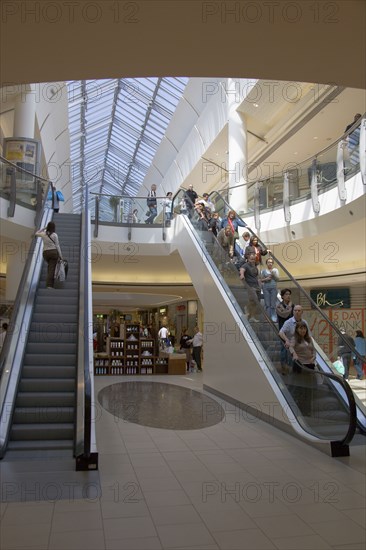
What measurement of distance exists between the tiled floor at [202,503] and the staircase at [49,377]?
713mm

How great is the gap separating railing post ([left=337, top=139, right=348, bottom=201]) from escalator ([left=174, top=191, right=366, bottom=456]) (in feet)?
6.23

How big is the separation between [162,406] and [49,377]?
301 cm

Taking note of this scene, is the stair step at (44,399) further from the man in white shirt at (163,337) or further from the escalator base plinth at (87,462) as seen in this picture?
the man in white shirt at (163,337)

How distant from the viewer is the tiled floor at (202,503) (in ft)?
12.0

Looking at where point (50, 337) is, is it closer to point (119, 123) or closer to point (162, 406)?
point (162, 406)

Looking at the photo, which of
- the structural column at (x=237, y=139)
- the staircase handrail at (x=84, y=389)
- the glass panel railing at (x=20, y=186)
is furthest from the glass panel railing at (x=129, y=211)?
the staircase handrail at (x=84, y=389)

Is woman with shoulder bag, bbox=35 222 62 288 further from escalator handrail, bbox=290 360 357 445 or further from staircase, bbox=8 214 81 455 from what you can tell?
escalator handrail, bbox=290 360 357 445

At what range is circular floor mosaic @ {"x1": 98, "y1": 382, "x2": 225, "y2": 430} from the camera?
807 cm

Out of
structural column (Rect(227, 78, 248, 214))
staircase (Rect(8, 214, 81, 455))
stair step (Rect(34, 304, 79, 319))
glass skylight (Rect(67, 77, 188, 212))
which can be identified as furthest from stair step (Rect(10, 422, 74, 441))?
structural column (Rect(227, 78, 248, 214))

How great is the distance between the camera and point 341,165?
9.98 metres

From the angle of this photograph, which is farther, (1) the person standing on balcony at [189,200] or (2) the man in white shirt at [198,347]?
(2) the man in white shirt at [198,347]

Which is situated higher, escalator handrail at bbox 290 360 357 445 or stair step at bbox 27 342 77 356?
stair step at bbox 27 342 77 356

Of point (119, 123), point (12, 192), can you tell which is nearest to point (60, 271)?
point (12, 192)

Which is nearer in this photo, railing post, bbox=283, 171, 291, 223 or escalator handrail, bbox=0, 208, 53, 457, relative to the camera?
escalator handrail, bbox=0, 208, 53, 457
